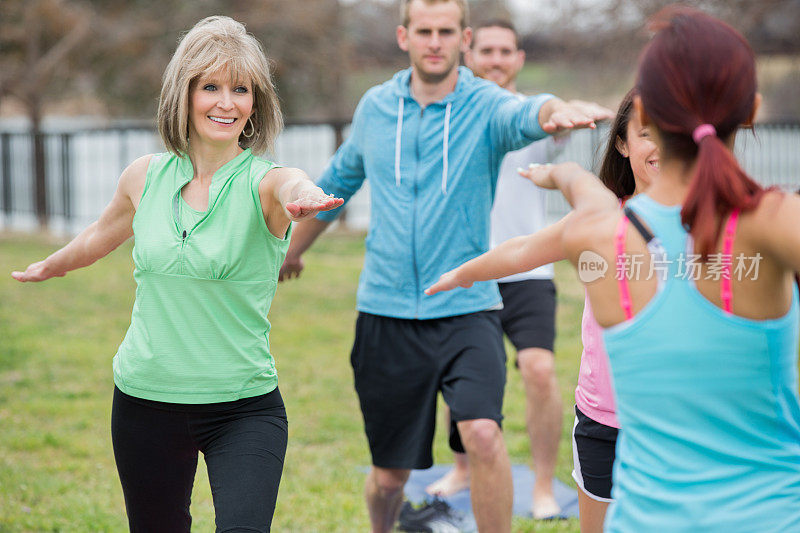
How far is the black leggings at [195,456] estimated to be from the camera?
2.95 meters

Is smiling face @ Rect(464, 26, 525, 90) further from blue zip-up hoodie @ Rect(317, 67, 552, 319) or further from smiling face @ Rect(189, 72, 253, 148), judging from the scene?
smiling face @ Rect(189, 72, 253, 148)

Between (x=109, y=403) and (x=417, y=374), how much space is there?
401cm

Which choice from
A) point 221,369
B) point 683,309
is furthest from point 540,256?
point 221,369

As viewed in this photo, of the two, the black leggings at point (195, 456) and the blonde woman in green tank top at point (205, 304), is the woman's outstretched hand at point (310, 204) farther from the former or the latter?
the black leggings at point (195, 456)

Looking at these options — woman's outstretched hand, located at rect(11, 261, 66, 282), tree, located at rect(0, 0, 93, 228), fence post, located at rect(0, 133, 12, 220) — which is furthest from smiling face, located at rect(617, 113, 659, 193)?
fence post, located at rect(0, 133, 12, 220)

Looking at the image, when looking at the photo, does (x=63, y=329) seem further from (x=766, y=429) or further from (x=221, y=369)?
(x=766, y=429)

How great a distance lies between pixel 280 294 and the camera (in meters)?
12.0

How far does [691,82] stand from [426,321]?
2445 millimetres

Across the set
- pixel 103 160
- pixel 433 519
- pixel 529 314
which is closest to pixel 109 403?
pixel 433 519

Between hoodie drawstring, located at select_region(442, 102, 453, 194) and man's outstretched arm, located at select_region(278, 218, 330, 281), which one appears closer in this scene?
hoodie drawstring, located at select_region(442, 102, 453, 194)

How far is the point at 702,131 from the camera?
6.33 ft

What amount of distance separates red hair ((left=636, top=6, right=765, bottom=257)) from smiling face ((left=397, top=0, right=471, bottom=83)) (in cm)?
242

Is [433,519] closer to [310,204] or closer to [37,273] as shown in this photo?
[37,273]

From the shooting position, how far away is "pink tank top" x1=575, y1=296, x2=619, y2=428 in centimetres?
310
